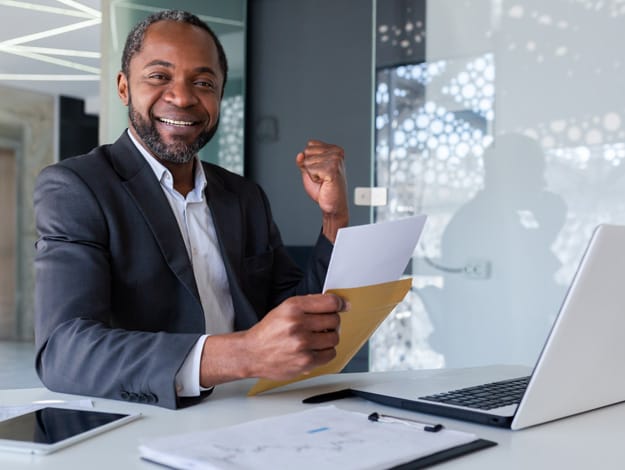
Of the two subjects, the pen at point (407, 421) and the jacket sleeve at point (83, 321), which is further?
the jacket sleeve at point (83, 321)

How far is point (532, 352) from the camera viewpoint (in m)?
3.03

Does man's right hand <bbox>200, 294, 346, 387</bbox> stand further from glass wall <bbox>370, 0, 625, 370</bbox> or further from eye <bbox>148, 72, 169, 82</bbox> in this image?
glass wall <bbox>370, 0, 625, 370</bbox>

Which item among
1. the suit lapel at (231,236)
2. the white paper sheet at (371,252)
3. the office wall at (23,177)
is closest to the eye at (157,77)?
the suit lapel at (231,236)

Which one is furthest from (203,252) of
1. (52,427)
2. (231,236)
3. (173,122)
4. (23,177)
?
(23,177)

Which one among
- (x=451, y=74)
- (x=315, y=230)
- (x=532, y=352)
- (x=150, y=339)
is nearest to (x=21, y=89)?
(x=315, y=230)

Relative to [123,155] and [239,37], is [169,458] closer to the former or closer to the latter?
[123,155]

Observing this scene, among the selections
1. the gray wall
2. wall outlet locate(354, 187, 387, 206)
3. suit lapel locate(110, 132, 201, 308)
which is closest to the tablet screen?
suit lapel locate(110, 132, 201, 308)

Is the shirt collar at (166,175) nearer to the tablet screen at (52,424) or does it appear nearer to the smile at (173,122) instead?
the smile at (173,122)

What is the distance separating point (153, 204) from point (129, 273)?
17cm

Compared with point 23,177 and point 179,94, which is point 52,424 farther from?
point 23,177

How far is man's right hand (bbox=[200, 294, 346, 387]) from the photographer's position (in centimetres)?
110

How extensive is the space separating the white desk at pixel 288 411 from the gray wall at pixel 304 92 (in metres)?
2.56

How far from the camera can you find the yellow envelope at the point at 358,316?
121cm

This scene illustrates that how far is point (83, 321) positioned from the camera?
1.31 metres
